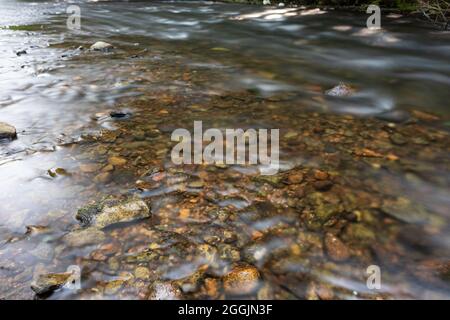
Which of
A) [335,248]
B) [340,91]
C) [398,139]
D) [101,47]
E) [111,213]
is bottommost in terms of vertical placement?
[335,248]

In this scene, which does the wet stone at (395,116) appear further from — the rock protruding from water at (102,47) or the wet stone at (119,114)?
the rock protruding from water at (102,47)

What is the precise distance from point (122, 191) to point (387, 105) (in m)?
4.30

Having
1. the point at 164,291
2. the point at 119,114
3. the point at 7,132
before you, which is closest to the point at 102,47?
the point at 119,114

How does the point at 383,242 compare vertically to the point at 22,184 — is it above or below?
below

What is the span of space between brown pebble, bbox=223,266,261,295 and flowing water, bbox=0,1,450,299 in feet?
0.06

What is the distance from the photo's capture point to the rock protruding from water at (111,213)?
10.4 feet

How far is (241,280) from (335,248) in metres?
0.82

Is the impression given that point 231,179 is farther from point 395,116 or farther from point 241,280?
point 395,116

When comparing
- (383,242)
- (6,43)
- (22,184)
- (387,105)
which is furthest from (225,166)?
(6,43)

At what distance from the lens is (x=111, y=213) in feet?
10.7

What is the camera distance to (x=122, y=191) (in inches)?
143
